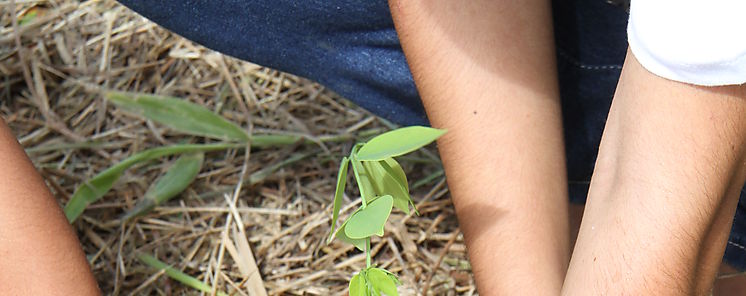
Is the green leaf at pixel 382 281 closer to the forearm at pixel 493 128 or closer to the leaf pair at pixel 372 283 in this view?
the leaf pair at pixel 372 283

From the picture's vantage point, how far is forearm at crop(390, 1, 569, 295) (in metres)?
0.69

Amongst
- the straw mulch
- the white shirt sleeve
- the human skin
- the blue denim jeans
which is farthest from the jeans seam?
the human skin

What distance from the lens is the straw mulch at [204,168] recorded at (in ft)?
2.80

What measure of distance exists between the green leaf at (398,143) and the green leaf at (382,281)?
0.06 metres

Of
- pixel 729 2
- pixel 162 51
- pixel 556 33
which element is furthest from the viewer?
pixel 162 51

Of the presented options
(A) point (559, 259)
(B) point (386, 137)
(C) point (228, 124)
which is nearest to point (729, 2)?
(B) point (386, 137)

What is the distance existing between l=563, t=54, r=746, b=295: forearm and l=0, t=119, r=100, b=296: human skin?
1.10 feet

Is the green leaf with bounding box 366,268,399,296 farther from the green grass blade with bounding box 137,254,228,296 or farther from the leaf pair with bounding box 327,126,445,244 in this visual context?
the green grass blade with bounding box 137,254,228,296

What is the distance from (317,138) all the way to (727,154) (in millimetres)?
514

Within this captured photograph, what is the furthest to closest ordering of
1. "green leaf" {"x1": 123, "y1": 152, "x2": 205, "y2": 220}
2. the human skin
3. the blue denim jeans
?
"green leaf" {"x1": 123, "y1": 152, "x2": 205, "y2": 220}
the blue denim jeans
the human skin

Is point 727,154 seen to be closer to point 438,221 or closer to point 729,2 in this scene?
point 729,2

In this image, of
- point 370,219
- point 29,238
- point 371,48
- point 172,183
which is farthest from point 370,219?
point 172,183

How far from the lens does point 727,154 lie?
50cm

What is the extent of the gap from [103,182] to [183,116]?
0.34 feet
